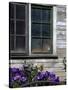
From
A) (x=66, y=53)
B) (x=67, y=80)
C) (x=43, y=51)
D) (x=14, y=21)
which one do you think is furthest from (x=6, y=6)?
(x=67, y=80)

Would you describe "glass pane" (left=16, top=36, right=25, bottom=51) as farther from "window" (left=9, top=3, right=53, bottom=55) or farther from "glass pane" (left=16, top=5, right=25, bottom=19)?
"glass pane" (left=16, top=5, right=25, bottom=19)

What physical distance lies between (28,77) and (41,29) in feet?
1.02

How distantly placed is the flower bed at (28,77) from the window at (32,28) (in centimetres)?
11

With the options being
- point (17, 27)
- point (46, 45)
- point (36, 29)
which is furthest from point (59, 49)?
point (17, 27)

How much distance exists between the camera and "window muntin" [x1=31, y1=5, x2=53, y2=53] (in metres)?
1.84

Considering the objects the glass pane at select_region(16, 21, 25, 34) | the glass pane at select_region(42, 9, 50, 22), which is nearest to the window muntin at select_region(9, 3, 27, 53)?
the glass pane at select_region(16, 21, 25, 34)

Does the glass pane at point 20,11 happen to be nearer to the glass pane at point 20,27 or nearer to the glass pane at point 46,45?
the glass pane at point 20,27

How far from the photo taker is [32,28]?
1843 mm

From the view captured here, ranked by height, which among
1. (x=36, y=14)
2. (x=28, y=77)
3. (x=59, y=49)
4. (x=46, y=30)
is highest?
(x=36, y=14)

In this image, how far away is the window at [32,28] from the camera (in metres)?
1.81

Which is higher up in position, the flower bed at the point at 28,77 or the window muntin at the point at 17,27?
the window muntin at the point at 17,27

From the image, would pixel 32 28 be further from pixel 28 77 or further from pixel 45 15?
pixel 28 77

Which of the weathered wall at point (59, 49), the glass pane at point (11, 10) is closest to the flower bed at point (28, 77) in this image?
the weathered wall at point (59, 49)

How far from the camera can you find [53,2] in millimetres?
1879
